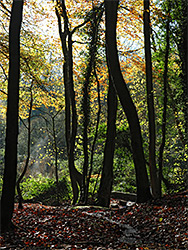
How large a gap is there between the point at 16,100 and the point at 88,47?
510 centimetres

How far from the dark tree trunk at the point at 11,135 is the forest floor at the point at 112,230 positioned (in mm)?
463

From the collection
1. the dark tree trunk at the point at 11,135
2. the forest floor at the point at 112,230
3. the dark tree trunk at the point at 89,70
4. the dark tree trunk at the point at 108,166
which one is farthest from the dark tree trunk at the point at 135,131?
the dark tree trunk at the point at 11,135

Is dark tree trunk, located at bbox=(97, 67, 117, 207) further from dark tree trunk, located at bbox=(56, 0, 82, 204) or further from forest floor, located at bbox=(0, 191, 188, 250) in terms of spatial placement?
dark tree trunk, located at bbox=(56, 0, 82, 204)

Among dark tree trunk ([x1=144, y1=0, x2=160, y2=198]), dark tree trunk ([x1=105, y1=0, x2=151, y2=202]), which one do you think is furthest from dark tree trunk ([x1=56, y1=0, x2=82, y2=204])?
dark tree trunk ([x1=144, y1=0, x2=160, y2=198])

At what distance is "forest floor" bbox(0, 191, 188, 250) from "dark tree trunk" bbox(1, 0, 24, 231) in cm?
46

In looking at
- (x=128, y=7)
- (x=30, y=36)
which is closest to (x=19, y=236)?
(x=30, y=36)

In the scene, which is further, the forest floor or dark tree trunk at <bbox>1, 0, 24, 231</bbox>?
dark tree trunk at <bbox>1, 0, 24, 231</bbox>

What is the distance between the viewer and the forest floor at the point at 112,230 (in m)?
4.25

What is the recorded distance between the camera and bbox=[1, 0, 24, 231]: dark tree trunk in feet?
16.7

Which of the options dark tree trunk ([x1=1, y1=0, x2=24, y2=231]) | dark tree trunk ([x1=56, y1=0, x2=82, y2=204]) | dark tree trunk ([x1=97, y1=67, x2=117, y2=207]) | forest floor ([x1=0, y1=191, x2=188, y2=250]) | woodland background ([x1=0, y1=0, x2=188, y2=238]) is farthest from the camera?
dark tree trunk ([x1=56, y1=0, x2=82, y2=204])

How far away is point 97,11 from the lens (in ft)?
30.9

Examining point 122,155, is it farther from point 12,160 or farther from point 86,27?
point 12,160

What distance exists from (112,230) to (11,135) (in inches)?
109

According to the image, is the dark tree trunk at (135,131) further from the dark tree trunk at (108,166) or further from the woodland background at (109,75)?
the dark tree trunk at (108,166)
